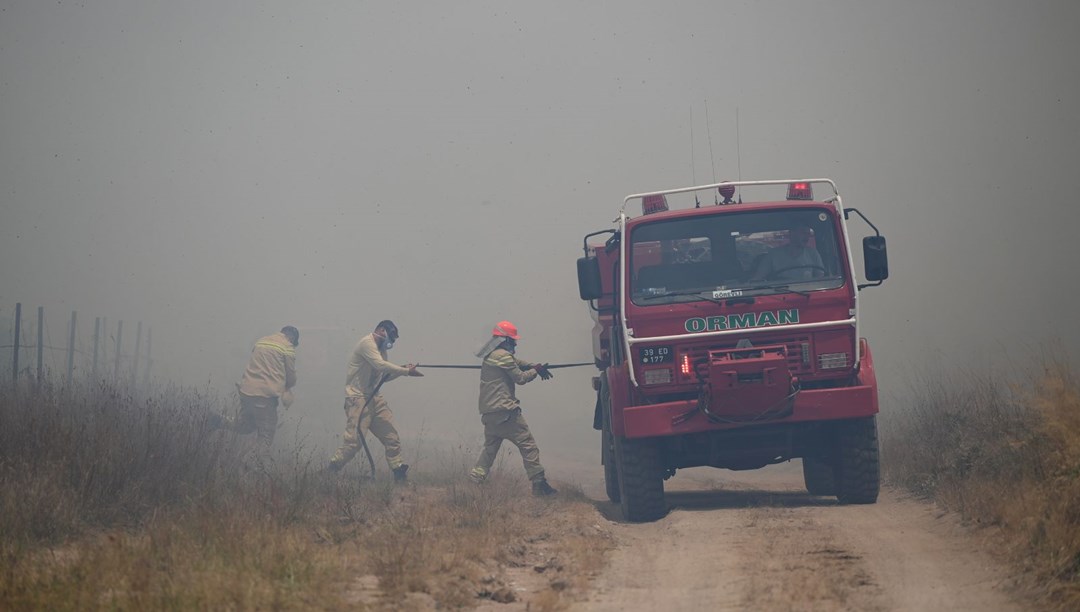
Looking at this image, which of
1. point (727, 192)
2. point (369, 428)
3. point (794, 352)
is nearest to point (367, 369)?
point (369, 428)

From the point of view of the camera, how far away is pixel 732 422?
28.5 feet

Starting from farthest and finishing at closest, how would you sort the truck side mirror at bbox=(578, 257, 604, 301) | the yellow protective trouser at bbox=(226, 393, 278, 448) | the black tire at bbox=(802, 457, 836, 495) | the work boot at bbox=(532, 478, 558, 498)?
the yellow protective trouser at bbox=(226, 393, 278, 448), the work boot at bbox=(532, 478, 558, 498), the black tire at bbox=(802, 457, 836, 495), the truck side mirror at bbox=(578, 257, 604, 301)

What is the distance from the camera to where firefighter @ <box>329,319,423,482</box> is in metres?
13.5

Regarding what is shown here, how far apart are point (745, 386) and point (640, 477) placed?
132cm

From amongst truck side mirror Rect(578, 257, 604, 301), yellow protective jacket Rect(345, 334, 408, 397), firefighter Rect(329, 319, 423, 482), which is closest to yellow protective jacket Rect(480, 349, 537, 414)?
firefighter Rect(329, 319, 423, 482)

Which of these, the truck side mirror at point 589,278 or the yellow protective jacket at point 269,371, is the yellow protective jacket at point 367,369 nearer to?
the yellow protective jacket at point 269,371

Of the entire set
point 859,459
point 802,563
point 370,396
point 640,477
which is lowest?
point 802,563

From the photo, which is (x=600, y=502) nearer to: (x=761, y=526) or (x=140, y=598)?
(x=761, y=526)

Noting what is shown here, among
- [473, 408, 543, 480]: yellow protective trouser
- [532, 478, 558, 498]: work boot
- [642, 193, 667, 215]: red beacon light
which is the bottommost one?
[532, 478, 558, 498]: work boot

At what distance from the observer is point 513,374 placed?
39.9 ft

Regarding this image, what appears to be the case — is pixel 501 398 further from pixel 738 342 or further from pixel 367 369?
pixel 738 342

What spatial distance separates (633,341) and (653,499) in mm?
1461

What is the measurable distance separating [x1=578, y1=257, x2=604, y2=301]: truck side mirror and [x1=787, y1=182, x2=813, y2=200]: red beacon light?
1852 mm

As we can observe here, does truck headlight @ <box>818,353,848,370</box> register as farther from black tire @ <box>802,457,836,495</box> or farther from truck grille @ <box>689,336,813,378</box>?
black tire @ <box>802,457,836,495</box>
